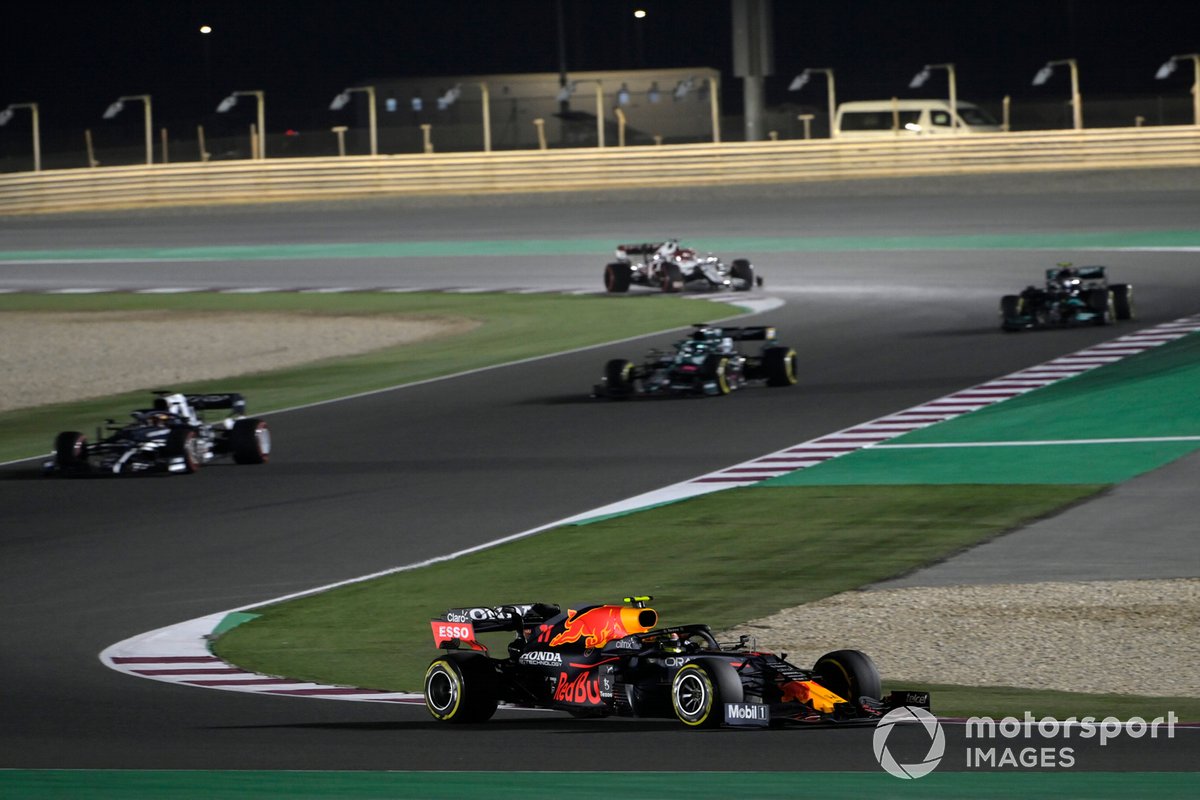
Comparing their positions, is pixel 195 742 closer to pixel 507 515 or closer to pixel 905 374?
pixel 507 515

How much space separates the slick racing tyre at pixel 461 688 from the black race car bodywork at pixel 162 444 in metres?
10.5

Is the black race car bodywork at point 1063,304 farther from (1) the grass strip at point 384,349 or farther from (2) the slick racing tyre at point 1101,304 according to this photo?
(1) the grass strip at point 384,349

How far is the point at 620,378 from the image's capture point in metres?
24.0

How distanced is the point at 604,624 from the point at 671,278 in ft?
92.2

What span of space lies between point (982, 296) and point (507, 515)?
65.1ft

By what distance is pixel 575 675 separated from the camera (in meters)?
9.34

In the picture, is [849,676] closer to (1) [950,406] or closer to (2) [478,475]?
(2) [478,475]

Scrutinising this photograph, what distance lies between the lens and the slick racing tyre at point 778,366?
24641 mm

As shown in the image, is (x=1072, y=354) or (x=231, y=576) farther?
(x=1072, y=354)

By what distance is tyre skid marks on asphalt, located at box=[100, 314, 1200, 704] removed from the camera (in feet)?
35.7

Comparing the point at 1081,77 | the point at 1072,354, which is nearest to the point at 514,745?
the point at 1072,354

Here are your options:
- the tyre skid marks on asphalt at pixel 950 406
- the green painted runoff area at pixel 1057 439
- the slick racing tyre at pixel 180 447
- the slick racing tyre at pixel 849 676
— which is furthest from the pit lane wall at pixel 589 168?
the slick racing tyre at pixel 849 676

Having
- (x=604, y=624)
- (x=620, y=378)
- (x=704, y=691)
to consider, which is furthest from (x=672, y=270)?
(x=704, y=691)

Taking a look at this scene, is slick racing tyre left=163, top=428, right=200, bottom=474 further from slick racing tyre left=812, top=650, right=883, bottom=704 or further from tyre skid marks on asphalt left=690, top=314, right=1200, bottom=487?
slick racing tyre left=812, top=650, right=883, bottom=704
